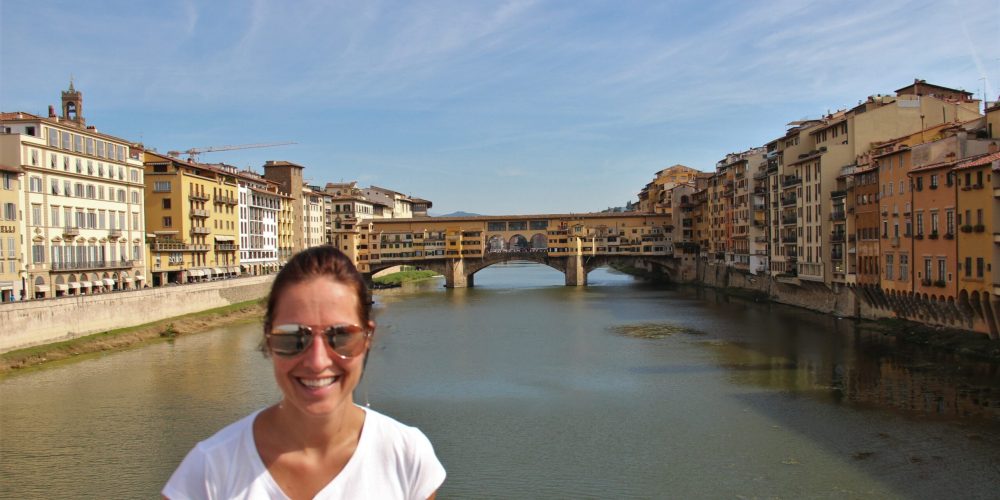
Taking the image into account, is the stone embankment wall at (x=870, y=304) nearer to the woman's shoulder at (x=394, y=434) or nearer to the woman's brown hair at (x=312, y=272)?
the woman's shoulder at (x=394, y=434)

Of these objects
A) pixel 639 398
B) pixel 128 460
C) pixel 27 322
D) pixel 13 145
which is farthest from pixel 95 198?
pixel 639 398

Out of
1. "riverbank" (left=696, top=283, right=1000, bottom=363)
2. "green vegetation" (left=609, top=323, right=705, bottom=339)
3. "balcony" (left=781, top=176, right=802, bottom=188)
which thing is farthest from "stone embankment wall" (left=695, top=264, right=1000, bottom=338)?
"green vegetation" (left=609, top=323, right=705, bottom=339)

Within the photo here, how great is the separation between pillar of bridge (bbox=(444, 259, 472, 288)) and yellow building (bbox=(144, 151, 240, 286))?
18934 millimetres

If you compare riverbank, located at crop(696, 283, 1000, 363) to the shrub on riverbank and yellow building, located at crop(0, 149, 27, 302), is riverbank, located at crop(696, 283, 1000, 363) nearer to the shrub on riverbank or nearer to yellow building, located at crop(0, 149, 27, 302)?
yellow building, located at crop(0, 149, 27, 302)

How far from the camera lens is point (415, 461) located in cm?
209

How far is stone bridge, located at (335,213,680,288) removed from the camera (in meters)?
61.7

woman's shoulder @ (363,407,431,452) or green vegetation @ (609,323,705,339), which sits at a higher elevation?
woman's shoulder @ (363,407,431,452)

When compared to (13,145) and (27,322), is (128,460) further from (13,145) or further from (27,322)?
(13,145)

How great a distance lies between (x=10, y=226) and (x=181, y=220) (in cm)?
1438

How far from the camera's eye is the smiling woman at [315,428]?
6.47ft

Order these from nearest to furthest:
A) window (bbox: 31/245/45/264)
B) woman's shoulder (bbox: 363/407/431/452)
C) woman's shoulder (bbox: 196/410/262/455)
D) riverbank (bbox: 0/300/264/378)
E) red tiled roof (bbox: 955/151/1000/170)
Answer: woman's shoulder (bbox: 196/410/262/455)
woman's shoulder (bbox: 363/407/431/452)
red tiled roof (bbox: 955/151/1000/170)
riverbank (bbox: 0/300/264/378)
window (bbox: 31/245/45/264)

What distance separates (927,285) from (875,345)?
256 centimetres

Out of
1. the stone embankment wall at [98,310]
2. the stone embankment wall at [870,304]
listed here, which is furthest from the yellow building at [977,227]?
the stone embankment wall at [98,310]

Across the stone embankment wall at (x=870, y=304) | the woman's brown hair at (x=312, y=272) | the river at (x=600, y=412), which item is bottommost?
the river at (x=600, y=412)
